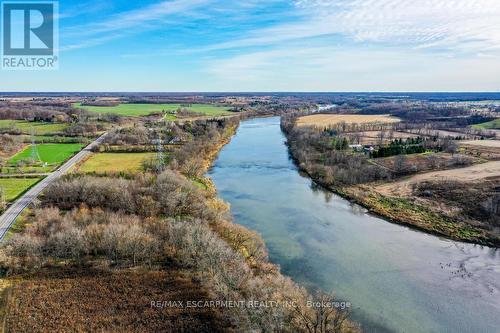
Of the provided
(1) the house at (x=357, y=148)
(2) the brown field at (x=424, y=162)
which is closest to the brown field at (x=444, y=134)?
(1) the house at (x=357, y=148)

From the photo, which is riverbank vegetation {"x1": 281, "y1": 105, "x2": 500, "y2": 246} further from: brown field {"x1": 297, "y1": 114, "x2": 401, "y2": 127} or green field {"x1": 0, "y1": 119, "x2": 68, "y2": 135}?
green field {"x1": 0, "y1": 119, "x2": 68, "y2": 135}

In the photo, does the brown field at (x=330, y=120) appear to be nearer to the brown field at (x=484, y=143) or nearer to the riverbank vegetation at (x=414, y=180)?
the riverbank vegetation at (x=414, y=180)

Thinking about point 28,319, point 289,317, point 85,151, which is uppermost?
point 85,151

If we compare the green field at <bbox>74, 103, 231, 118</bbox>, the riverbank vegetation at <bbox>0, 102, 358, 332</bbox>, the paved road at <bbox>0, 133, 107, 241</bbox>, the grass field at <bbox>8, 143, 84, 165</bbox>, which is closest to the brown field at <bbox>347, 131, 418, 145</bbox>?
the riverbank vegetation at <bbox>0, 102, 358, 332</bbox>

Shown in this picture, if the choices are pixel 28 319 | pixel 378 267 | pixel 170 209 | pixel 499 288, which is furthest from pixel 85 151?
pixel 499 288

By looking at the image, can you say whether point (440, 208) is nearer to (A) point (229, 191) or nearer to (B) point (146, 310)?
(A) point (229, 191)
